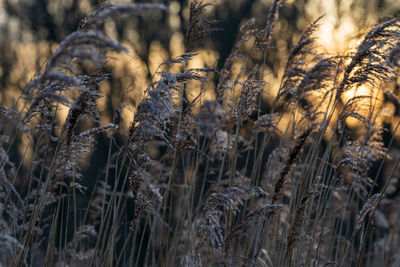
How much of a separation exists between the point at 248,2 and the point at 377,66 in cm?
1032

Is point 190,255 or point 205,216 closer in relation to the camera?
point 205,216

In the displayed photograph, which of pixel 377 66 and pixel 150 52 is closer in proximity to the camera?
pixel 377 66

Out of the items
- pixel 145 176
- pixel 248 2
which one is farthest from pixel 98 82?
pixel 248 2

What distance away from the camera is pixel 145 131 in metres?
2.34

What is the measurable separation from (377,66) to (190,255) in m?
1.54

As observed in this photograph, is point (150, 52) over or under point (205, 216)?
over

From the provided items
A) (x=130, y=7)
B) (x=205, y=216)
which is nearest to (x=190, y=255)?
(x=205, y=216)

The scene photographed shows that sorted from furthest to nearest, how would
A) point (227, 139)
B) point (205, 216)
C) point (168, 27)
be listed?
1. point (168, 27)
2. point (227, 139)
3. point (205, 216)

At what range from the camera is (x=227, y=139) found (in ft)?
11.4

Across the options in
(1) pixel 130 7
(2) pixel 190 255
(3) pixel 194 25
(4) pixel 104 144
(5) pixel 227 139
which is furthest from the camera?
(4) pixel 104 144

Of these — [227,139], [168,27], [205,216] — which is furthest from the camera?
[168,27]

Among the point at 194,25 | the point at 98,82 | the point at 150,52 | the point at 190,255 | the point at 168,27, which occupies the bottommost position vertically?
the point at 190,255

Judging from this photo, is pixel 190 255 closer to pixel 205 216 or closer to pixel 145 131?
pixel 205 216

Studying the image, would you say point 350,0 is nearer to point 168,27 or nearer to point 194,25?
point 168,27
